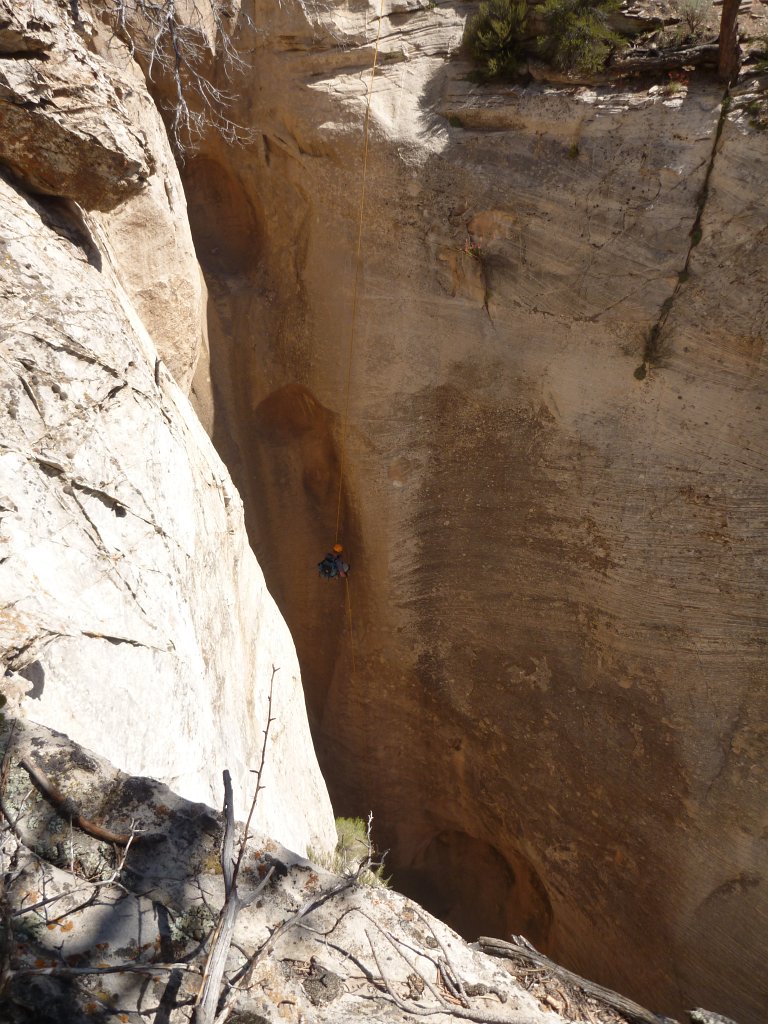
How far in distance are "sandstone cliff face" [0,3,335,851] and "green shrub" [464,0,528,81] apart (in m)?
2.92

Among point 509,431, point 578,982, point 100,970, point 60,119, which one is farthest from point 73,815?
point 509,431

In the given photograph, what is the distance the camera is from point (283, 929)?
203 centimetres

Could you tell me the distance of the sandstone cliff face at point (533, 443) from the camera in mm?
5973

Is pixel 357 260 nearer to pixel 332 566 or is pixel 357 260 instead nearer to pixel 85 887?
pixel 332 566

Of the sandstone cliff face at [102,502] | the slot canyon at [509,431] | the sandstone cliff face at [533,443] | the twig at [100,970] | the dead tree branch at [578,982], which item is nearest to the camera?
the twig at [100,970]

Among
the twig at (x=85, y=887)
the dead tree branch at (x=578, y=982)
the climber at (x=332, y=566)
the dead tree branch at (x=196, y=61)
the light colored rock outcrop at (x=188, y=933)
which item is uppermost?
the dead tree branch at (x=196, y=61)

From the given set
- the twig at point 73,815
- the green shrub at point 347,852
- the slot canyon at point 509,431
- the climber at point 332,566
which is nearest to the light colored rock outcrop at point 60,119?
the slot canyon at point 509,431

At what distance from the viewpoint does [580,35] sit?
5902 millimetres

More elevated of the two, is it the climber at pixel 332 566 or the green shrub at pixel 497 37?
the green shrub at pixel 497 37

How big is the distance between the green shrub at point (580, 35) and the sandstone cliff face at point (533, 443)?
0.73ft

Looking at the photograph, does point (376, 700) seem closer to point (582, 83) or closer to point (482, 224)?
point (482, 224)

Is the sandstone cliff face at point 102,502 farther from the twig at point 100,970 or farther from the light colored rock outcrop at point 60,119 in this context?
the twig at point 100,970

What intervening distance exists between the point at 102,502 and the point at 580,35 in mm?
5331

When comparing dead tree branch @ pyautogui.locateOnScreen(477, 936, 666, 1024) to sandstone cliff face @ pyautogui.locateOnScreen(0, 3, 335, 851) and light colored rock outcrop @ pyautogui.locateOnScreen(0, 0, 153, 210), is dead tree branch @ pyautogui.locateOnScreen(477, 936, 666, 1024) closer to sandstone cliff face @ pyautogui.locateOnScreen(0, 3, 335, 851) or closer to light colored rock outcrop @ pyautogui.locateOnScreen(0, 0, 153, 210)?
sandstone cliff face @ pyautogui.locateOnScreen(0, 3, 335, 851)
